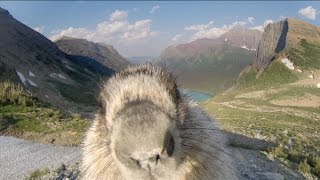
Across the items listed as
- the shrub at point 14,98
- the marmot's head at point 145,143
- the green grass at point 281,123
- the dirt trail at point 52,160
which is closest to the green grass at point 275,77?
the green grass at point 281,123

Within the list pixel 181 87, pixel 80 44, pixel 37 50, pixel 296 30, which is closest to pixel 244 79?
pixel 296 30

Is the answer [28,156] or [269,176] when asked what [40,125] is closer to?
[28,156]

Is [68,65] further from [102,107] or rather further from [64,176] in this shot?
[102,107]

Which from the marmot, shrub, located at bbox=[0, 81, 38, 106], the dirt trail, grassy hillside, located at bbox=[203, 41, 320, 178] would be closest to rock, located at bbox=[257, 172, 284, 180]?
the dirt trail

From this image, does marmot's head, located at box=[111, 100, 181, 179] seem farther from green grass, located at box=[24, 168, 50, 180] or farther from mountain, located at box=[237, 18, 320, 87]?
mountain, located at box=[237, 18, 320, 87]

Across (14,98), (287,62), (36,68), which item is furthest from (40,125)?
(287,62)

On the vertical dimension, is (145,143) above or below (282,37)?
below

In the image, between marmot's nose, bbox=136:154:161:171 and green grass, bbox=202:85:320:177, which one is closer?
marmot's nose, bbox=136:154:161:171

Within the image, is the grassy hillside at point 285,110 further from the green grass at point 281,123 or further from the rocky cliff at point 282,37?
the rocky cliff at point 282,37
